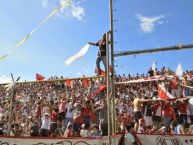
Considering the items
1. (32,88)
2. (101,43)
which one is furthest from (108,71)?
(32,88)

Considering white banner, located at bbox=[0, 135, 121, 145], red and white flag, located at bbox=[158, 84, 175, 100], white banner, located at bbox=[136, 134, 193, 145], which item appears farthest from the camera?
red and white flag, located at bbox=[158, 84, 175, 100]

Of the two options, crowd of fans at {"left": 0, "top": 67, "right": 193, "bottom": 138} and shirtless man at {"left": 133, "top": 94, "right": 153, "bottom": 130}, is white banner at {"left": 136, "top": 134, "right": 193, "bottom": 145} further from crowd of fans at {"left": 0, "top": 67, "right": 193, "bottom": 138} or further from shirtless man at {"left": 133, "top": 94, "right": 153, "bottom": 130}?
shirtless man at {"left": 133, "top": 94, "right": 153, "bottom": 130}

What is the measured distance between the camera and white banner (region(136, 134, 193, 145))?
35.4 ft

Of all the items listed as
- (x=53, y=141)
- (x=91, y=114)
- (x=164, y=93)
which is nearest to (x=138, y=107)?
(x=164, y=93)

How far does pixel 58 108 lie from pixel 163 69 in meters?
7.78

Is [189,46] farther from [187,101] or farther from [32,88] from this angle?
[32,88]

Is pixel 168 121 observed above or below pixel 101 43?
below

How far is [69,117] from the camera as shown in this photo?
16672mm

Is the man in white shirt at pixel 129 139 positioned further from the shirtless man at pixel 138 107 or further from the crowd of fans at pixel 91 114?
the shirtless man at pixel 138 107

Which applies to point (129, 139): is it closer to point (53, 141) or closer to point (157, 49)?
point (53, 141)

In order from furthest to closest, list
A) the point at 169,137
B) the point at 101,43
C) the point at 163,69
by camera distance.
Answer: the point at 163,69
the point at 101,43
the point at 169,137

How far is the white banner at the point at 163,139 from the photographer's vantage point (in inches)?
425

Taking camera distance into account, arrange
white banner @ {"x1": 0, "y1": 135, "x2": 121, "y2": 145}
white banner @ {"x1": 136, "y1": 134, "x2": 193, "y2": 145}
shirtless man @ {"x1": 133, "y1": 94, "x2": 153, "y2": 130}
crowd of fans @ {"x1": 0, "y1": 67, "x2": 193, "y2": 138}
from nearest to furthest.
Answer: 1. white banner @ {"x1": 136, "y1": 134, "x2": 193, "y2": 145}
2. white banner @ {"x1": 0, "y1": 135, "x2": 121, "y2": 145}
3. shirtless man @ {"x1": 133, "y1": 94, "x2": 153, "y2": 130}
4. crowd of fans @ {"x1": 0, "y1": 67, "x2": 193, "y2": 138}

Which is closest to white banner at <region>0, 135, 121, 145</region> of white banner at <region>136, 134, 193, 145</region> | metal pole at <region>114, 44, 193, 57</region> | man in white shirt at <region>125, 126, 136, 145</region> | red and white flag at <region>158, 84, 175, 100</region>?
man in white shirt at <region>125, 126, 136, 145</region>
